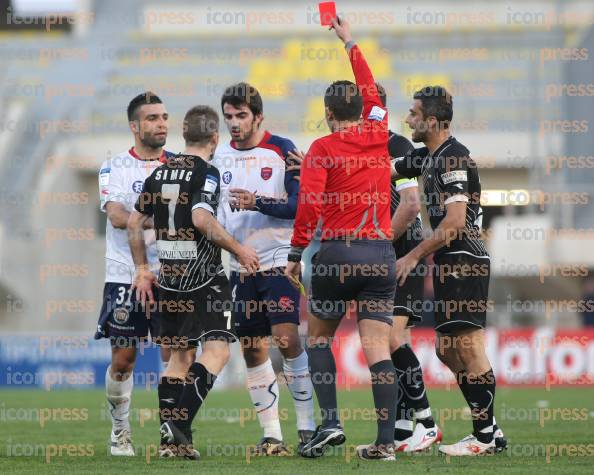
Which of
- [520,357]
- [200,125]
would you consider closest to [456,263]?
[200,125]

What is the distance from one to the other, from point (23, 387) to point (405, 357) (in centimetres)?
1317

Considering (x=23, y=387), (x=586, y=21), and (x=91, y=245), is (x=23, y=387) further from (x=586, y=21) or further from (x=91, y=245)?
(x=586, y=21)

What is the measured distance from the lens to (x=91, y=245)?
92.5 ft

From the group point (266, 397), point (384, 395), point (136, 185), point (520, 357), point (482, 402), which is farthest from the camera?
point (520, 357)

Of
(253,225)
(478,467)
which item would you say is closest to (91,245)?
(253,225)

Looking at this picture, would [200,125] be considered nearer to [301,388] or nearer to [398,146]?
[398,146]

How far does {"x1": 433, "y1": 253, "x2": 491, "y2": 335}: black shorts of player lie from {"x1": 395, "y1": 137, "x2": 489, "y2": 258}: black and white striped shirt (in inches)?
2.8

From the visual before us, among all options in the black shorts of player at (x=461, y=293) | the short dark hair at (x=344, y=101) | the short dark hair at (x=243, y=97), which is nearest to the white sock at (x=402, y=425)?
the black shorts of player at (x=461, y=293)

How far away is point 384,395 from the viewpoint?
287 inches

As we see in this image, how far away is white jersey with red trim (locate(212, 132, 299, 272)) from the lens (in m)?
Result: 8.38

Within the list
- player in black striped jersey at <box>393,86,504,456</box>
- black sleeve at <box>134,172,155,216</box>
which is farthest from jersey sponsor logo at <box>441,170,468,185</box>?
black sleeve at <box>134,172,155,216</box>

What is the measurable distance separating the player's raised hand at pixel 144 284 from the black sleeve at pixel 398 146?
1.98 metres

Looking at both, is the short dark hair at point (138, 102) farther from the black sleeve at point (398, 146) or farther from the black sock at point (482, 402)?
the black sock at point (482, 402)

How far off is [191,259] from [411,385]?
6.38 ft
